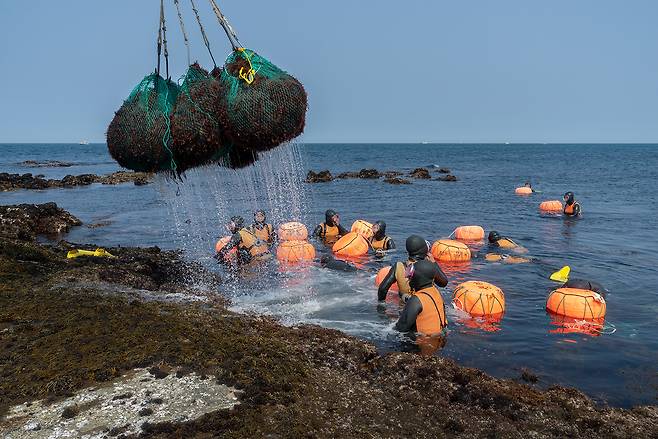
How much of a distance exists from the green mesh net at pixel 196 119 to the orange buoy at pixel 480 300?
23.3 feet

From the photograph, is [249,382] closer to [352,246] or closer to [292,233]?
[352,246]

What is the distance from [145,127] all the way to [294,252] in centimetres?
1027

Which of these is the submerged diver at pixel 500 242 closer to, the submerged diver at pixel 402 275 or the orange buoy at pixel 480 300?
the orange buoy at pixel 480 300

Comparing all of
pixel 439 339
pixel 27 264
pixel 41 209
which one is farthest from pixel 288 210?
pixel 439 339

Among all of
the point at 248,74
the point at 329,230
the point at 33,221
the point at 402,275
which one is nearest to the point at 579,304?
the point at 402,275

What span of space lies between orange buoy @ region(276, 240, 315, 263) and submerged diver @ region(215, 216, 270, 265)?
47 centimetres

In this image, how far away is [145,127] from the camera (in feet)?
20.2

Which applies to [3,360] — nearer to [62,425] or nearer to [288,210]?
[62,425]

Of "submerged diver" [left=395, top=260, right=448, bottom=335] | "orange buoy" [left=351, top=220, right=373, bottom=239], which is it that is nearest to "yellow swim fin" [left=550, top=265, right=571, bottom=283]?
"orange buoy" [left=351, top=220, right=373, bottom=239]

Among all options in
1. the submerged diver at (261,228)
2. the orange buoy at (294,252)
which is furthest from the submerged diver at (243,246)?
the submerged diver at (261,228)

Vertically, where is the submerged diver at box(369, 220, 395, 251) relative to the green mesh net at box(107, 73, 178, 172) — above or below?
below

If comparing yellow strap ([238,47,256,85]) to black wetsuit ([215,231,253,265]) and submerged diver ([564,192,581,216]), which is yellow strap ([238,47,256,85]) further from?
submerged diver ([564,192,581,216])

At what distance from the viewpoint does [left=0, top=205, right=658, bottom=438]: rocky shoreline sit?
6.02m

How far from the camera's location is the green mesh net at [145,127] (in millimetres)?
6129
